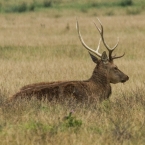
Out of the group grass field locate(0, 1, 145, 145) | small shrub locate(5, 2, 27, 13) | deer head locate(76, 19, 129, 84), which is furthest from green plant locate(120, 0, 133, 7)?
deer head locate(76, 19, 129, 84)

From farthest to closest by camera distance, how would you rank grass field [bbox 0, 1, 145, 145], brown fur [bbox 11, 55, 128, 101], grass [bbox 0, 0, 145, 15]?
1. grass [bbox 0, 0, 145, 15]
2. brown fur [bbox 11, 55, 128, 101]
3. grass field [bbox 0, 1, 145, 145]

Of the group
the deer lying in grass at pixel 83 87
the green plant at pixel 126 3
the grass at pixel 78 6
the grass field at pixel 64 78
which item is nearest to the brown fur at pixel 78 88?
the deer lying in grass at pixel 83 87

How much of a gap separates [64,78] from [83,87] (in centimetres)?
390

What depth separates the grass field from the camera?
6.11 meters

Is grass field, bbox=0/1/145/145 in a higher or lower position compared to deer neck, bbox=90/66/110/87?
lower

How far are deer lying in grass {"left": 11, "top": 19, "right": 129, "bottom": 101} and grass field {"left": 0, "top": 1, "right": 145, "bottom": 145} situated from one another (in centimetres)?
23

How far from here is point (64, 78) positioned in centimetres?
1237

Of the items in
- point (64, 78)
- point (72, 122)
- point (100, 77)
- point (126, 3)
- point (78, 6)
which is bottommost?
point (64, 78)

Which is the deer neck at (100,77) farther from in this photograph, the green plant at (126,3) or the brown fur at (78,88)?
the green plant at (126,3)

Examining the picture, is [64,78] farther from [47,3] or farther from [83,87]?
[47,3]

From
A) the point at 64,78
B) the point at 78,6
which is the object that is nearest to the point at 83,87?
the point at 64,78

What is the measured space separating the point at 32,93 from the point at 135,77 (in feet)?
→ 16.2

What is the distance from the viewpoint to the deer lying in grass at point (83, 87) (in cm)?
802

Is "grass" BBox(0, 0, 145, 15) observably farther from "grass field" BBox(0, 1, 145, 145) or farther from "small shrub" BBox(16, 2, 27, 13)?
"grass field" BBox(0, 1, 145, 145)
